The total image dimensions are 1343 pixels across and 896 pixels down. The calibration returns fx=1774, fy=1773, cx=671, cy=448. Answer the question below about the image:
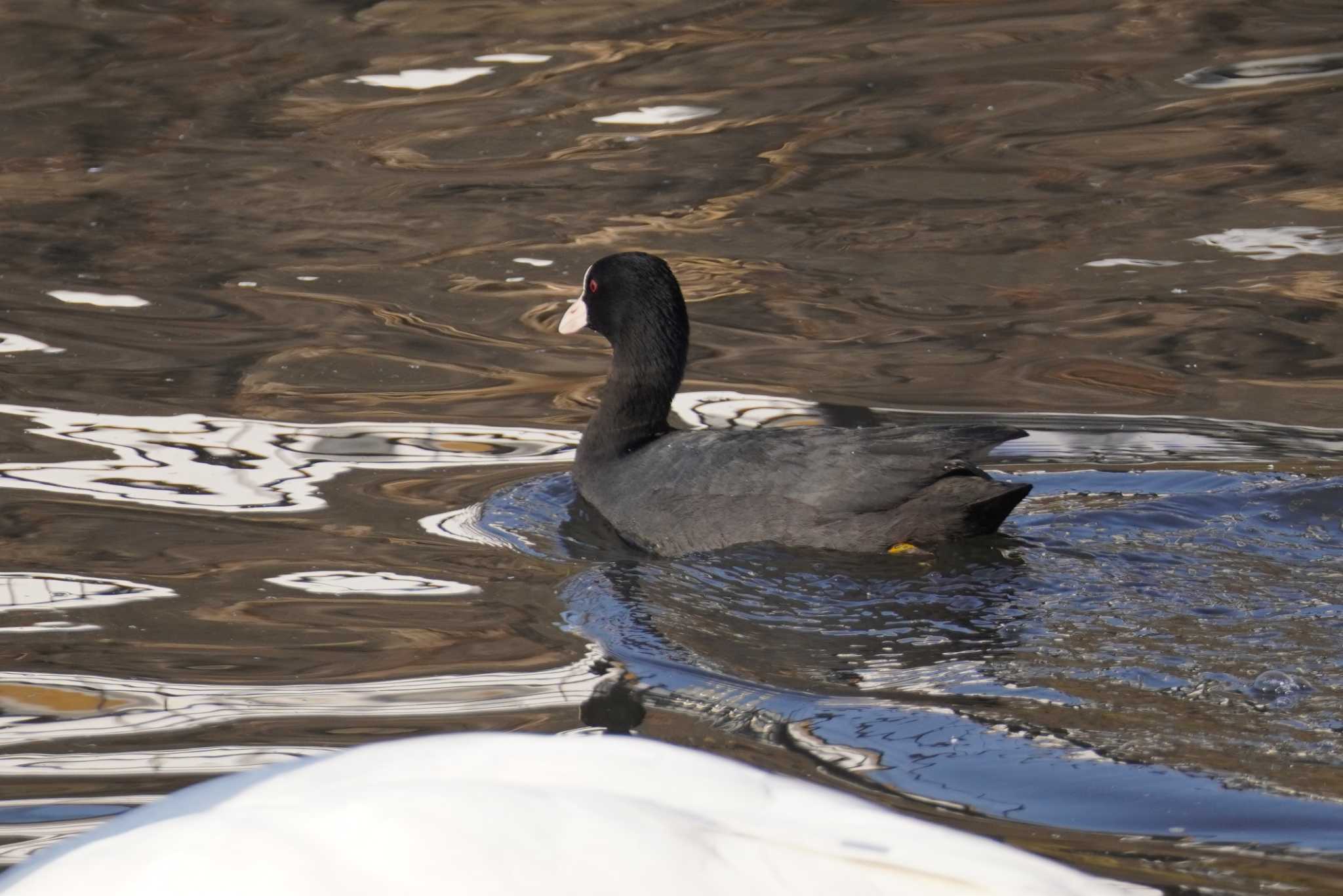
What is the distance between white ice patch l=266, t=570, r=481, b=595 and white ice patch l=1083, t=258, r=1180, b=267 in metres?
4.74

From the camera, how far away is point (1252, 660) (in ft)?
15.0

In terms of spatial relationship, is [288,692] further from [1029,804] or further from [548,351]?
[548,351]

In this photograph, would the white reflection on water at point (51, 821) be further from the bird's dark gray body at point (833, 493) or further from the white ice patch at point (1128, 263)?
the white ice patch at point (1128, 263)

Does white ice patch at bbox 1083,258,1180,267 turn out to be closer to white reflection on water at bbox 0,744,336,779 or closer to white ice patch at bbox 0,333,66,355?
white ice patch at bbox 0,333,66,355

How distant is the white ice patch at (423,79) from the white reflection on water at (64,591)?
26.0 ft

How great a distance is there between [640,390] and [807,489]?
123 cm

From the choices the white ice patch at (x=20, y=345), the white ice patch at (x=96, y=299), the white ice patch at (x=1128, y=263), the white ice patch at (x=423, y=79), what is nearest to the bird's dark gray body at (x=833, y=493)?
the white ice patch at (x=20, y=345)

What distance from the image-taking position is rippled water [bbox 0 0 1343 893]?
13.6ft

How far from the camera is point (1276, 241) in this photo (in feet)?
30.5

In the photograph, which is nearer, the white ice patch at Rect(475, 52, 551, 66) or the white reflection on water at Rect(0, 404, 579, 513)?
the white reflection on water at Rect(0, 404, 579, 513)

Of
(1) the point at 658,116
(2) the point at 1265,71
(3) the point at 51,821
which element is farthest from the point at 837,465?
(2) the point at 1265,71

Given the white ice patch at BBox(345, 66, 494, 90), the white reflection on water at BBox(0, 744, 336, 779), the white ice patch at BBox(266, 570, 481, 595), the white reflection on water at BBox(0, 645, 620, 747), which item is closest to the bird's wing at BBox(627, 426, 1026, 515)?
the white ice patch at BBox(266, 570, 481, 595)

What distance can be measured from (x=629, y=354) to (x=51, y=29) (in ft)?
29.2

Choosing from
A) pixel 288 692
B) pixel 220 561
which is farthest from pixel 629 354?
pixel 288 692
